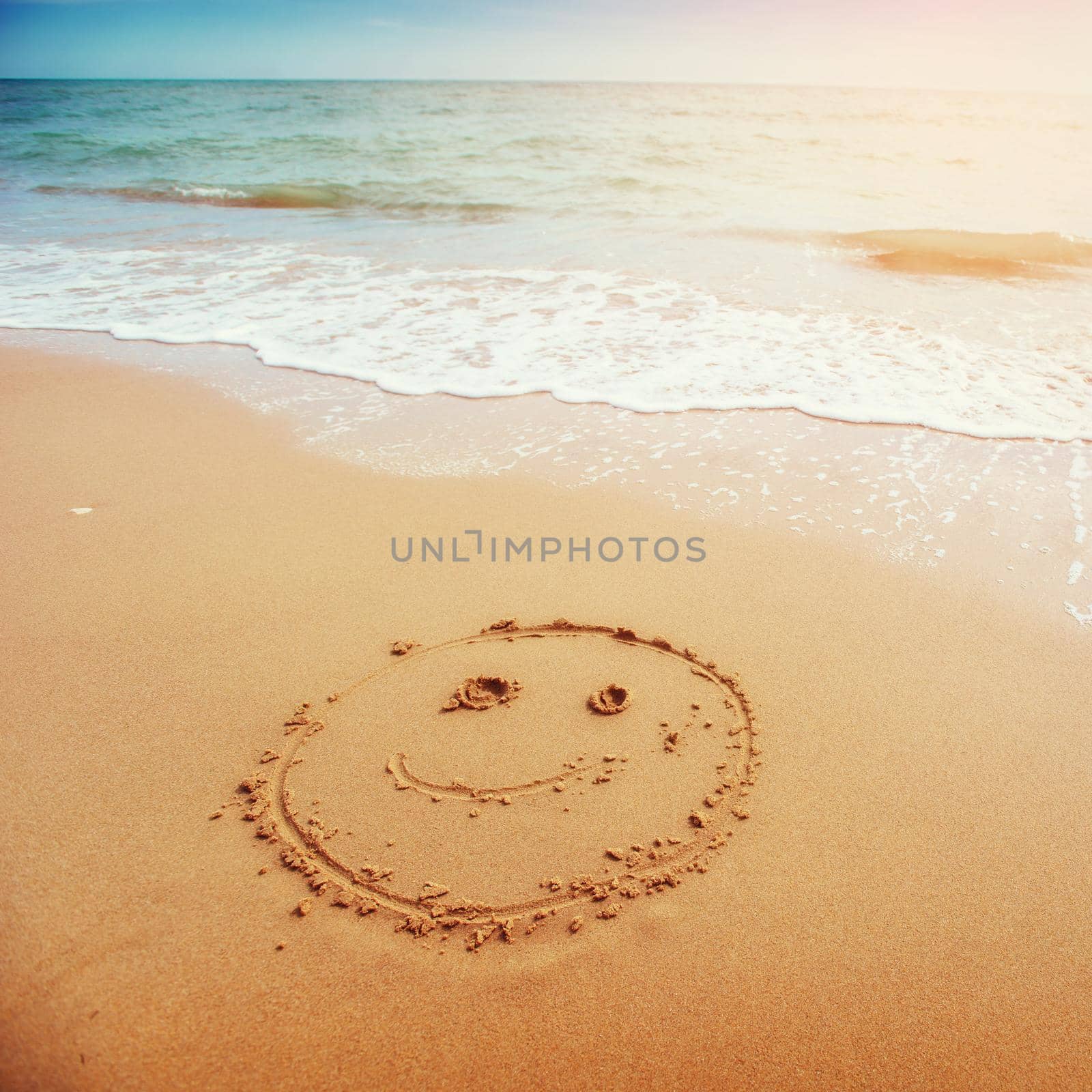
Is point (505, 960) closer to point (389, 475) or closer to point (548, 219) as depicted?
point (389, 475)

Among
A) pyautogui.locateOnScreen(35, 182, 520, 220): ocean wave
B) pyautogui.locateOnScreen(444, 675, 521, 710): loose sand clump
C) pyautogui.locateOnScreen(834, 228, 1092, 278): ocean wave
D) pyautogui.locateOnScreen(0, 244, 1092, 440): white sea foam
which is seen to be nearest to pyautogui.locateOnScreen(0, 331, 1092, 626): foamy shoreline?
pyautogui.locateOnScreen(0, 244, 1092, 440): white sea foam

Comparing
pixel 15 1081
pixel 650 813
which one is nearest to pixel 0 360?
pixel 15 1081

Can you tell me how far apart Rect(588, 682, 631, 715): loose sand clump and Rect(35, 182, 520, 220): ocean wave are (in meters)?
11.2

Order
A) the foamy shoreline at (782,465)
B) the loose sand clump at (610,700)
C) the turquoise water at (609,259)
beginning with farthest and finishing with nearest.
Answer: the turquoise water at (609,259) < the foamy shoreline at (782,465) < the loose sand clump at (610,700)

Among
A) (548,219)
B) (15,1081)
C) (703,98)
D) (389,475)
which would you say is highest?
(703,98)

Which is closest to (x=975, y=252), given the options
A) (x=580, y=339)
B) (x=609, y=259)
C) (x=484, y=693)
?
(x=609, y=259)

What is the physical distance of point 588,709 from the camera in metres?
2.58

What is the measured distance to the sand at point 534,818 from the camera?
5.57ft

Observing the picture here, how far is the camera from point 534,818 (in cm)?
220

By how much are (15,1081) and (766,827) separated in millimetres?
1957

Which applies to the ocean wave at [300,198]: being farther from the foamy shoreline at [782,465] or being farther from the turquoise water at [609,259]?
the foamy shoreline at [782,465]

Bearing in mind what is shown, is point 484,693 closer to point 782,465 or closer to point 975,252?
point 782,465

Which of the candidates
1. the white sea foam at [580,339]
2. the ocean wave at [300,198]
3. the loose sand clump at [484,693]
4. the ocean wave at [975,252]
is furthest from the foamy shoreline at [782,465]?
the ocean wave at [300,198]

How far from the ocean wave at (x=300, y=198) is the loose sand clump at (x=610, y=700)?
11.2 metres
